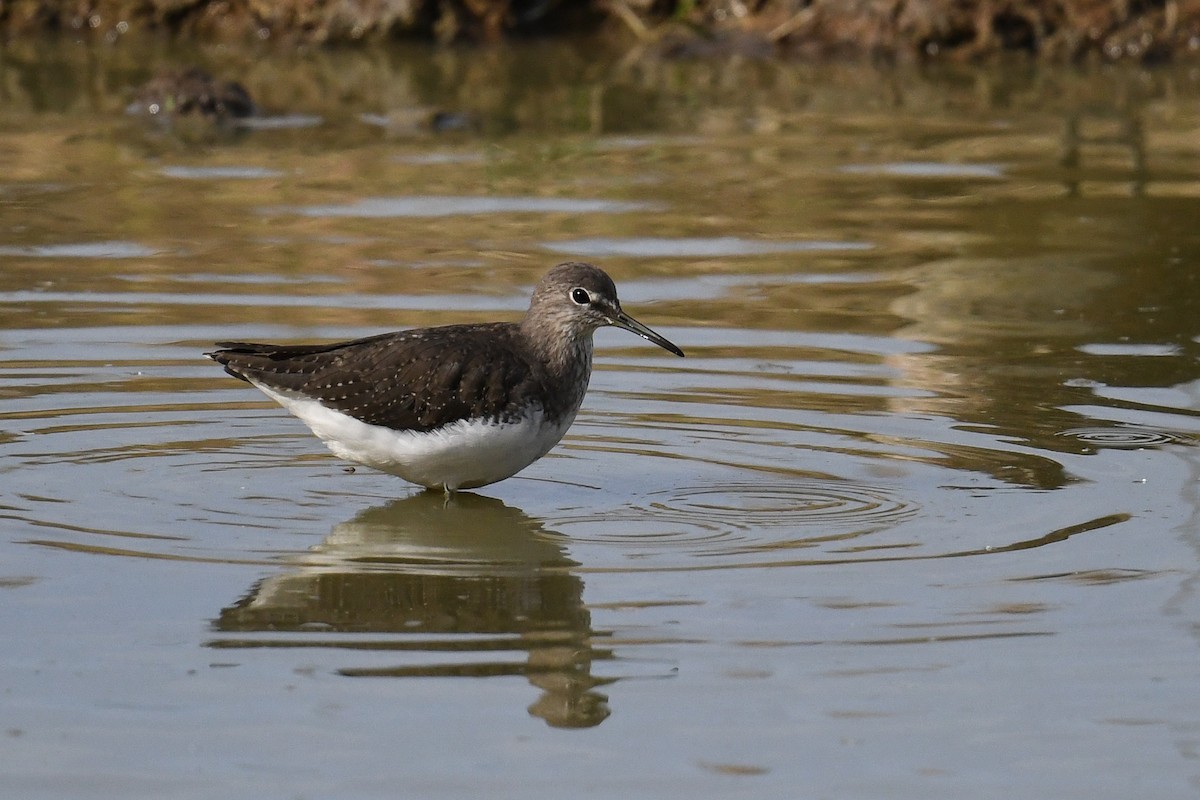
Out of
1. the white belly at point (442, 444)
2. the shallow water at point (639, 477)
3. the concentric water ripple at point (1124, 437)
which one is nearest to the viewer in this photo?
the shallow water at point (639, 477)

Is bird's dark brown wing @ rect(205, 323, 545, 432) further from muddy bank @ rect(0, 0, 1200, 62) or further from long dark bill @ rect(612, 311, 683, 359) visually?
muddy bank @ rect(0, 0, 1200, 62)

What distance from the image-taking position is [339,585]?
7.68m

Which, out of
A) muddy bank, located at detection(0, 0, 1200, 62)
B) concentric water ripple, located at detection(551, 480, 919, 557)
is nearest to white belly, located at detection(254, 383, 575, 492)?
concentric water ripple, located at detection(551, 480, 919, 557)

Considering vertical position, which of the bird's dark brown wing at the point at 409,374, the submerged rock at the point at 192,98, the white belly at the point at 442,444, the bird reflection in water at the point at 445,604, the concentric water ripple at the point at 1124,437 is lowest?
the bird reflection in water at the point at 445,604

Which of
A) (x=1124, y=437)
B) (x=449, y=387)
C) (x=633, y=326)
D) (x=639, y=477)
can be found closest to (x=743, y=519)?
(x=639, y=477)

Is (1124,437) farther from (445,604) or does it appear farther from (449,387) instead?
(445,604)

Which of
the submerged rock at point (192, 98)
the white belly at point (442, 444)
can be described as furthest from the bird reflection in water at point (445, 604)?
the submerged rock at point (192, 98)

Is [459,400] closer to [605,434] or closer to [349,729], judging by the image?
[605,434]

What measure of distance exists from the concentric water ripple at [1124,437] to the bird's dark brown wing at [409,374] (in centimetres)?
283

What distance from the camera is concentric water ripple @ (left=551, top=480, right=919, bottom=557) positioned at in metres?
8.17

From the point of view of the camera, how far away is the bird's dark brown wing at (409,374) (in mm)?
8789

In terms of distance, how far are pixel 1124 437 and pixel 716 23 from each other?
14965mm

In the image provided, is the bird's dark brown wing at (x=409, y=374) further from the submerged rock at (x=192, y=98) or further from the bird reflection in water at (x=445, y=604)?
the submerged rock at (x=192, y=98)

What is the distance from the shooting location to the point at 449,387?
348 inches
